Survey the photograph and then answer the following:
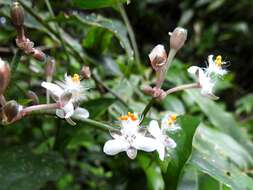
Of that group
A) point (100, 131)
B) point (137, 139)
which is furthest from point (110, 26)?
point (137, 139)

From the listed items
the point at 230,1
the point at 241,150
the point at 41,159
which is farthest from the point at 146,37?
the point at 41,159

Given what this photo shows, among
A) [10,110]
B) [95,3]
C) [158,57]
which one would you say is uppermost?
[95,3]

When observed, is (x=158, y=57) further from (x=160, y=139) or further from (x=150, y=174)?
(x=150, y=174)

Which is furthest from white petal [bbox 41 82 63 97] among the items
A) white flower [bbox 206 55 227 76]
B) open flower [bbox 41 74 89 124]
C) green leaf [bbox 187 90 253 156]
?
green leaf [bbox 187 90 253 156]

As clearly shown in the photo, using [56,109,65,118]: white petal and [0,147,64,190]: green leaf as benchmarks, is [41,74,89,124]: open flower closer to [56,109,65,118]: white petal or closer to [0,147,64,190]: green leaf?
[56,109,65,118]: white petal

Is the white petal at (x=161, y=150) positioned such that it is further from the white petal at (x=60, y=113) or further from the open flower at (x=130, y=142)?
the white petal at (x=60, y=113)

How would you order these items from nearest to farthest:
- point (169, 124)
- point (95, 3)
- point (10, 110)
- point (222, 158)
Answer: point (10, 110), point (169, 124), point (95, 3), point (222, 158)

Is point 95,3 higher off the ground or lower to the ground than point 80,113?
higher
